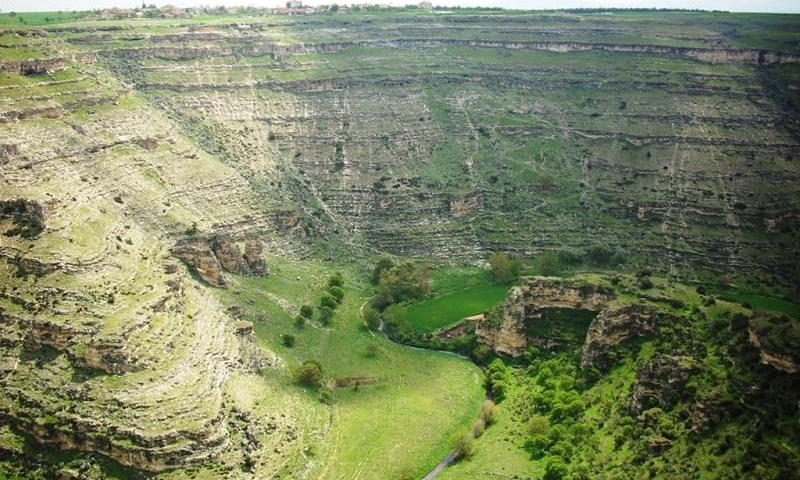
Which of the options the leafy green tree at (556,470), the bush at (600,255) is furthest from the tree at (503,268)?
the leafy green tree at (556,470)

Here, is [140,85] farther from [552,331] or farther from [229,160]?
[552,331]

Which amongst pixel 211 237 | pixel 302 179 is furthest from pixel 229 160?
pixel 211 237

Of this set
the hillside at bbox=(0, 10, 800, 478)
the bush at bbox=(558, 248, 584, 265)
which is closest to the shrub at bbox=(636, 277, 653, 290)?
the hillside at bbox=(0, 10, 800, 478)

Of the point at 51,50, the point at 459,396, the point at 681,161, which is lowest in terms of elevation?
the point at 459,396

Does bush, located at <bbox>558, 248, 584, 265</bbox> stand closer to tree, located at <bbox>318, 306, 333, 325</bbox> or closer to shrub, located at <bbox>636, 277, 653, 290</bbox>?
shrub, located at <bbox>636, 277, 653, 290</bbox>

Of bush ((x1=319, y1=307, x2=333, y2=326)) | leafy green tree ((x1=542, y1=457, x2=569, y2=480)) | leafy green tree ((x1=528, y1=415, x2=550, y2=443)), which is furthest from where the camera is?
bush ((x1=319, y1=307, x2=333, y2=326))

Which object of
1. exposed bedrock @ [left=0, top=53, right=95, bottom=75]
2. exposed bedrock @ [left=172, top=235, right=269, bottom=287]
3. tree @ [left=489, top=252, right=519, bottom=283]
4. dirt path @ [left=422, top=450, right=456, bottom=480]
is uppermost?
exposed bedrock @ [left=0, top=53, right=95, bottom=75]
